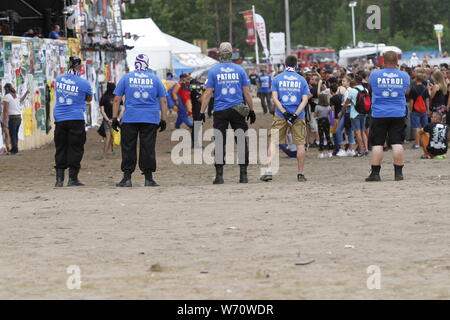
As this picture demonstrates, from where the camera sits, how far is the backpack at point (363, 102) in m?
19.6

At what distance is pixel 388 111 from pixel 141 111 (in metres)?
3.15

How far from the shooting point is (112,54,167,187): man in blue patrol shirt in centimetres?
1462

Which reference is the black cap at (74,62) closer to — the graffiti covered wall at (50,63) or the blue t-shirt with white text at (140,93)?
the blue t-shirt with white text at (140,93)

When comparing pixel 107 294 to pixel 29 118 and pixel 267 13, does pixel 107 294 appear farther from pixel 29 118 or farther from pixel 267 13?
pixel 267 13

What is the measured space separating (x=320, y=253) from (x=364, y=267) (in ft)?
2.37

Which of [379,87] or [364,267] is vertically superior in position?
[379,87]

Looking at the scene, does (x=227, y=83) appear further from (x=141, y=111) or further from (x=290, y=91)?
(x=141, y=111)

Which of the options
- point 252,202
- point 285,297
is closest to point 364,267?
point 285,297

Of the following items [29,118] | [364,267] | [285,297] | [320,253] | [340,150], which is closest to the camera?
[285,297]

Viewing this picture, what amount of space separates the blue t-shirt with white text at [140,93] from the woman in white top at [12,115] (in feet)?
29.2

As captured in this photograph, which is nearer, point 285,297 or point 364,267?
point 285,297

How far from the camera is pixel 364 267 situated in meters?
8.23

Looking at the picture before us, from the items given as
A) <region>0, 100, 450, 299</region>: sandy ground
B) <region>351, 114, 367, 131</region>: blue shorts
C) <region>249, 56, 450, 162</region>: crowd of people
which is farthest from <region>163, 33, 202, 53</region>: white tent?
<region>0, 100, 450, 299</region>: sandy ground
